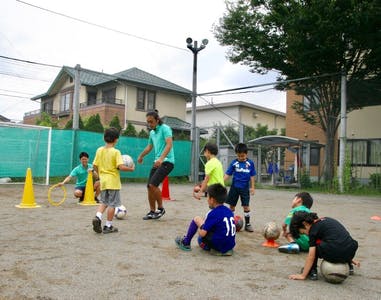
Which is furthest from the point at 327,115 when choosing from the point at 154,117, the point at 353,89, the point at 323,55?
the point at 154,117

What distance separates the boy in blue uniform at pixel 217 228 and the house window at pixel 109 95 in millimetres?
26410

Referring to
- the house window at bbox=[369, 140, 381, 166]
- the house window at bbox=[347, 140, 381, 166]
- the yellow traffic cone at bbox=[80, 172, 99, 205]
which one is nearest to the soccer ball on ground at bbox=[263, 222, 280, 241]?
the yellow traffic cone at bbox=[80, 172, 99, 205]

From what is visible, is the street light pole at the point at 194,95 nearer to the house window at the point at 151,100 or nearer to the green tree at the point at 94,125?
the green tree at the point at 94,125

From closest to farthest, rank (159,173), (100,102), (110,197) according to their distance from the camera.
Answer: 1. (110,197)
2. (159,173)
3. (100,102)

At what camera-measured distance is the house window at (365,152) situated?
2057 cm

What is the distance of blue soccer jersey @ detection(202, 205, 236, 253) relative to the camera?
446 centimetres

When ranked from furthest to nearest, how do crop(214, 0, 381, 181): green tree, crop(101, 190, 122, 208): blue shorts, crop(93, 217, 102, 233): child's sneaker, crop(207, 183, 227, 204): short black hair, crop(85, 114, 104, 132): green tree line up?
1. crop(85, 114, 104, 132): green tree
2. crop(214, 0, 381, 181): green tree
3. crop(101, 190, 122, 208): blue shorts
4. crop(93, 217, 102, 233): child's sneaker
5. crop(207, 183, 227, 204): short black hair

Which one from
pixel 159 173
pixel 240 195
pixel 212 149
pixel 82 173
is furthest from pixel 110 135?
pixel 82 173

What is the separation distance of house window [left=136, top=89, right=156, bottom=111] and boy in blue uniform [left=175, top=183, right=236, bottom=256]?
86.6ft

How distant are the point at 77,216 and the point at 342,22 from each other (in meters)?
11.5

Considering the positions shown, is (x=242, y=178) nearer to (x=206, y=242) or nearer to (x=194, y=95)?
(x=206, y=242)

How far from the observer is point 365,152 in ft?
69.2

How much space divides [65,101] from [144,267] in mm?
32752

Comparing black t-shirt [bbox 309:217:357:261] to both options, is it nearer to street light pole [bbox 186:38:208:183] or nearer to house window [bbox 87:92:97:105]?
street light pole [bbox 186:38:208:183]
